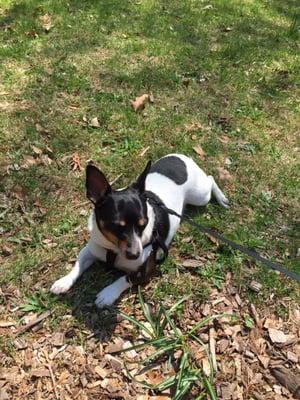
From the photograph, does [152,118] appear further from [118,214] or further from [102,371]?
[102,371]

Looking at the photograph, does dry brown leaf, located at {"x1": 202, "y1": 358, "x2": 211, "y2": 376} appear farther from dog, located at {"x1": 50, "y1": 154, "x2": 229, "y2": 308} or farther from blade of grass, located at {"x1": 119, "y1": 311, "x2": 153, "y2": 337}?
dog, located at {"x1": 50, "y1": 154, "x2": 229, "y2": 308}

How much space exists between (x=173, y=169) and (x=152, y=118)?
4.74ft

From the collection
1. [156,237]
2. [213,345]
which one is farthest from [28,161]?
[213,345]

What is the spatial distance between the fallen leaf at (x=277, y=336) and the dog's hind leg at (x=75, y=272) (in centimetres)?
151

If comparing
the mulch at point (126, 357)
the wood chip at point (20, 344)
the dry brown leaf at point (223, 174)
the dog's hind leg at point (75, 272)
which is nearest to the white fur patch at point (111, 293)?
the mulch at point (126, 357)

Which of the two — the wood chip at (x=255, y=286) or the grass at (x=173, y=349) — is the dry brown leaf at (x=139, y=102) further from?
the grass at (x=173, y=349)

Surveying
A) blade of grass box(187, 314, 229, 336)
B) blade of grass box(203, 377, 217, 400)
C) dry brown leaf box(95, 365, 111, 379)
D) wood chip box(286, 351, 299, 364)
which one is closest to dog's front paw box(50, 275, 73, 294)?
dry brown leaf box(95, 365, 111, 379)

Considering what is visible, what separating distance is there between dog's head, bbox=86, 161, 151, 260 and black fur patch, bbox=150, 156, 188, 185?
877 millimetres

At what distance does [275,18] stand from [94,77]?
3.73m

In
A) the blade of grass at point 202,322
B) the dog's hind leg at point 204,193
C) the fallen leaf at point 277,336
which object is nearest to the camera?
the blade of grass at point 202,322

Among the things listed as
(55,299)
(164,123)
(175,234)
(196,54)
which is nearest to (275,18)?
(196,54)

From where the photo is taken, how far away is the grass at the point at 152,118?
4277 millimetres

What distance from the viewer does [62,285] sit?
3.83 m

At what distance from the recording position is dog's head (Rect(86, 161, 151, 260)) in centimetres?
346
